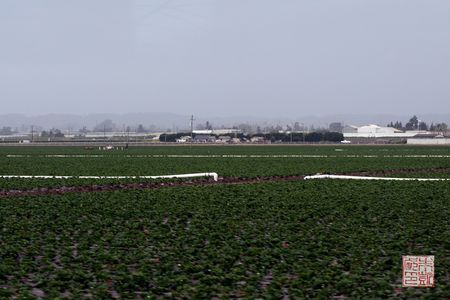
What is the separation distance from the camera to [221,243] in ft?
49.7

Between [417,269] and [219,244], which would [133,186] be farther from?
[417,269]

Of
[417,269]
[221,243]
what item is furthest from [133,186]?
[417,269]

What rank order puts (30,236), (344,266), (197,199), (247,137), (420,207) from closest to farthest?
(344,266) < (30,236) < (420,207) < (197,199) < (247,137)

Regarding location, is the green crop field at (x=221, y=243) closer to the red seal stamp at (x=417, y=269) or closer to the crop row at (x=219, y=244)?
the crop row at (x=219, y=244)

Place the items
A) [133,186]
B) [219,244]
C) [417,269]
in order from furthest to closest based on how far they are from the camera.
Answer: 1. [133,186]
2. [219,244]
3. [417,269]

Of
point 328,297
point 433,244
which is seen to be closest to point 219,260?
point 328,297

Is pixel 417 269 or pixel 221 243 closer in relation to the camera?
pixel 417 269

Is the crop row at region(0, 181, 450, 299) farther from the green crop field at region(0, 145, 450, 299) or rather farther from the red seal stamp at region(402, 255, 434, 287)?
the red seal stamp at region(402, 255, 434, 287)

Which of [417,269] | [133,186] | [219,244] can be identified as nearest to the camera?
[417,269]

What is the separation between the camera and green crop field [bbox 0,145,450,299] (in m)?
11.3

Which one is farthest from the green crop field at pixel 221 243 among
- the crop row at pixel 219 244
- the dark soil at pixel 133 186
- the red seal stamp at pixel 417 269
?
the red seal stamp at pixel 417 269

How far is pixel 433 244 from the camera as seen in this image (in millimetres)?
15055

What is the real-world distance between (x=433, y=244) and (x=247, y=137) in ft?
554

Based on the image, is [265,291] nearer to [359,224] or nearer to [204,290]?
[204,290]
